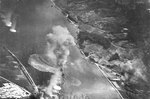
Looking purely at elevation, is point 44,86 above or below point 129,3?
below

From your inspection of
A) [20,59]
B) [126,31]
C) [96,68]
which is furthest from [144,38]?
[20,59]

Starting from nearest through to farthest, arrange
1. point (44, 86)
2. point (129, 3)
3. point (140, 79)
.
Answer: point (44, 86), point (140, 79), point (129, 3)

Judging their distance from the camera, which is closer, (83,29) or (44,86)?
(44,86)

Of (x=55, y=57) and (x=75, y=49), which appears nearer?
(x=55, y=57)

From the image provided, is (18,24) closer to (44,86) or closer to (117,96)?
(44,86)

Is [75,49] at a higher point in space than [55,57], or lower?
higher
